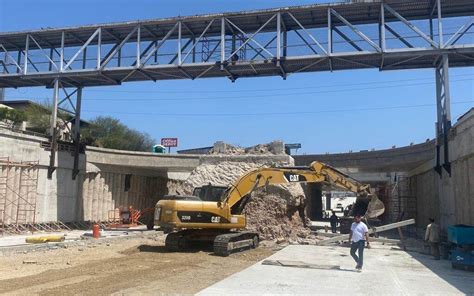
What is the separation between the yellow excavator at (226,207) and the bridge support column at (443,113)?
5.35 m

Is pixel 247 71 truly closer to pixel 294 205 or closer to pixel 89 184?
pixel 294 205

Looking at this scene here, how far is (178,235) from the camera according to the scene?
20781 millimetres

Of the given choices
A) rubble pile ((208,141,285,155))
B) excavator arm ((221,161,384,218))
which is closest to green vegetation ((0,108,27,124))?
rubble pile ((208,141,285,155))

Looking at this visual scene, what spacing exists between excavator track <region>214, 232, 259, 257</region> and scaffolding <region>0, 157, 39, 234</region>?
14.1 m

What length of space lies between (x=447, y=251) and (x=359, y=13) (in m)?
15.0

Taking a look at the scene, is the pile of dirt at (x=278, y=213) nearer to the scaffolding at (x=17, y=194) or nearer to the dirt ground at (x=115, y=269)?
the dirt ground at (x=115, y=269)

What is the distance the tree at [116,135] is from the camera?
2785 inches

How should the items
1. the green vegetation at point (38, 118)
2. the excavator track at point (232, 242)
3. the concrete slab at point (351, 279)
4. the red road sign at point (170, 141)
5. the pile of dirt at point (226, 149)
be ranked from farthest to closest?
the red road sign at point (170, 141), the green vegetation at point (38, 118), the pile of dirt at point (226, 149), the excavator track at point (232, 242), the concrete slab at point (351, 279)

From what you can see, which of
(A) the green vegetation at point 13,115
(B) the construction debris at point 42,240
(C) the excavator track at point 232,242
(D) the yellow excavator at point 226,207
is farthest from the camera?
(A) the green vegetation at point 13,115

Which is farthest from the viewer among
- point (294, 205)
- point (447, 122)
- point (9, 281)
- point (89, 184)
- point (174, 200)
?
point (89, 184)

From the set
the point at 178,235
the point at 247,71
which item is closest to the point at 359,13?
the point at 247,71

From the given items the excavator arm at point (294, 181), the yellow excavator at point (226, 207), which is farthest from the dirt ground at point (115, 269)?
the excavator arm at point (294, 181)

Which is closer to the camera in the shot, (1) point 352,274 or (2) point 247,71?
(1) point 352,274

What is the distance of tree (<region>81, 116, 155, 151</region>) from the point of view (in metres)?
70.8
